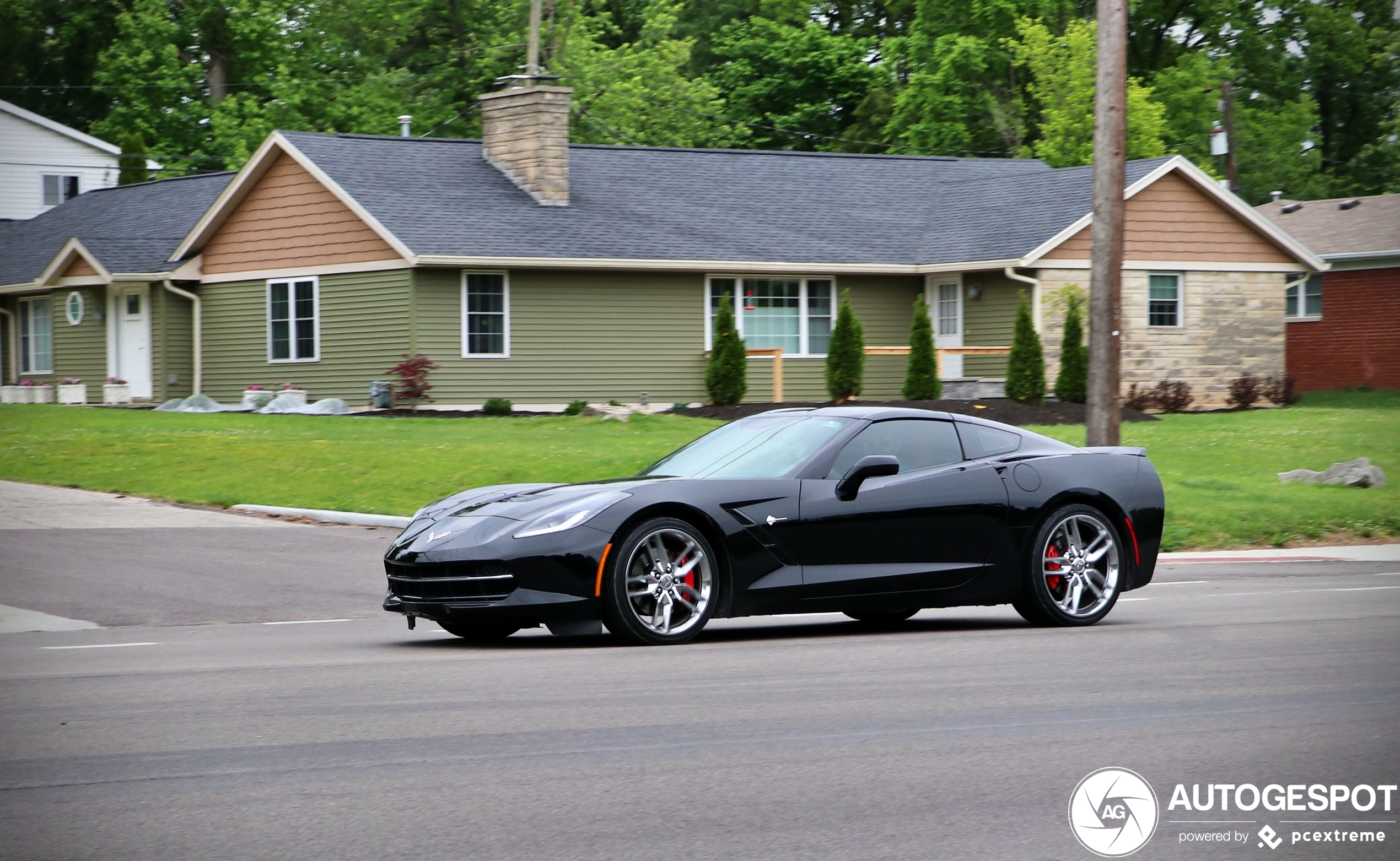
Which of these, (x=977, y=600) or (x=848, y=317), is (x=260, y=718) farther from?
(x=848, y=317)

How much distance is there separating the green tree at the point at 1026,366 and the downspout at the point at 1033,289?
7.88 feet

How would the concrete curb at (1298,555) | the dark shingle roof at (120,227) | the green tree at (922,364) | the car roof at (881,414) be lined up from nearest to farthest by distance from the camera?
the car roof at (881,414) < the concrete curb at (1298,555) < the green tree at (922,364) < the dark shingle roof at (120,227)

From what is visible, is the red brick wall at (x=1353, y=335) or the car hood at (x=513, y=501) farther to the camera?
the red brick wall at (x=1353, y=335)

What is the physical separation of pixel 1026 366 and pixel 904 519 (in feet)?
64.9

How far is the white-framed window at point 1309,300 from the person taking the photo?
43.6 m

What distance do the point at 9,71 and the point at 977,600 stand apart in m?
59.1

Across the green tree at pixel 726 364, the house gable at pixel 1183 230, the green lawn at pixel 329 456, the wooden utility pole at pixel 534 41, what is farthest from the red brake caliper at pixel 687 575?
the wooden utility pole at pixel 534 41

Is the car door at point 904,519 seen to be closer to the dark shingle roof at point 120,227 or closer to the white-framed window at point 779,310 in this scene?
the white-framed window at point 779,310

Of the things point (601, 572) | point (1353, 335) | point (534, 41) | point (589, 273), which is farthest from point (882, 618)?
point (1353, 335)

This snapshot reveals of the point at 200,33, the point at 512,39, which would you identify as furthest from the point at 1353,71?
the point at 200,33

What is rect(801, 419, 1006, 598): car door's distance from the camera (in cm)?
993

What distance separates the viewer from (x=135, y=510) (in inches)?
725

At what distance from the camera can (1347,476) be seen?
20.7 m

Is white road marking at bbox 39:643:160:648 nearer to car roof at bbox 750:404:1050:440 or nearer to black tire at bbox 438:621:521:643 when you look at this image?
black tire at bbox 438:621:521:643
